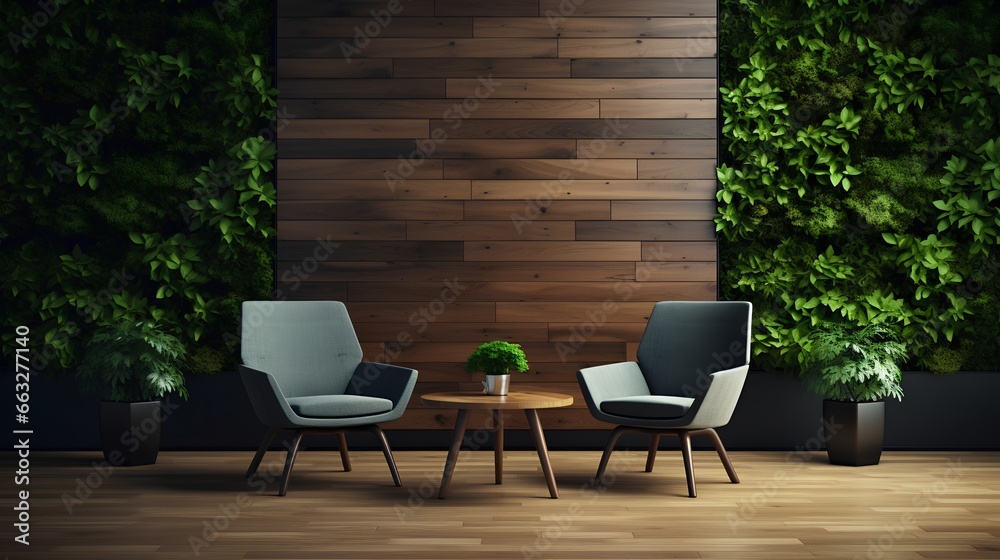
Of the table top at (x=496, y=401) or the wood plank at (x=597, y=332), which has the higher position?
the wood plank at (x=597, y=332)

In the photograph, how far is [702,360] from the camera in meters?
4.64

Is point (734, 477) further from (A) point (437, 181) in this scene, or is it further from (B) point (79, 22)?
(B) point (79, 22)

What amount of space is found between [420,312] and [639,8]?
7.59 ft

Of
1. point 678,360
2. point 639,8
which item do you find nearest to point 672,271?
point 678,360

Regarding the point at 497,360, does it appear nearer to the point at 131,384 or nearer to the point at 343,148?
the point at 343,148

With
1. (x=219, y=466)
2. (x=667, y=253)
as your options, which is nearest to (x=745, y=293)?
(x=667, y=253)

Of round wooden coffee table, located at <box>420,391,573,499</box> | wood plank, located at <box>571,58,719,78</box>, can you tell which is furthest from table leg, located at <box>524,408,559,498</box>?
wood plank, located at <box>571,58,719,78</box>

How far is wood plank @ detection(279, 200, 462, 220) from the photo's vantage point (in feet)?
17.6

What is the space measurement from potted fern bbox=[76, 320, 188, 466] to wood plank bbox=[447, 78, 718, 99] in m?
2.30

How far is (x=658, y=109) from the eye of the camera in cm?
539

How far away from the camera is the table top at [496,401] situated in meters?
3.92

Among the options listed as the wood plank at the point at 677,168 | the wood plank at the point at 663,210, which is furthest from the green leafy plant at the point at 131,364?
the wood plank at the point at 677,168

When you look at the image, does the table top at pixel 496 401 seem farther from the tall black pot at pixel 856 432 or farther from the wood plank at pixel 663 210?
the tall black pot at pixel 856 432

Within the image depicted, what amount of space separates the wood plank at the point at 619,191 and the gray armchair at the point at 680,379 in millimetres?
848
